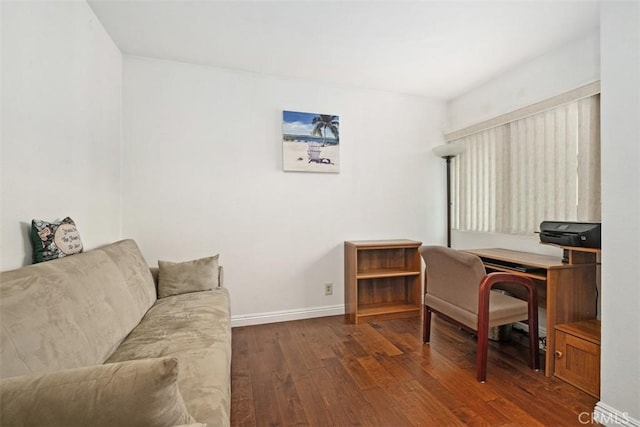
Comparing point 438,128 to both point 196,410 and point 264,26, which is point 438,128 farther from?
point 196,410

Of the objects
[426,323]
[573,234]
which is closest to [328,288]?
[426,323]

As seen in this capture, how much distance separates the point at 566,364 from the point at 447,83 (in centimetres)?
272

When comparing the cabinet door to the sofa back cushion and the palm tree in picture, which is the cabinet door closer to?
the palm tree in picture

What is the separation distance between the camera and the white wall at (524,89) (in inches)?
88.7

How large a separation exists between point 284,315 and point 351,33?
2.65 m

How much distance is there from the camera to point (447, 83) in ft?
10.3

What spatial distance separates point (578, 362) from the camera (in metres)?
1.82

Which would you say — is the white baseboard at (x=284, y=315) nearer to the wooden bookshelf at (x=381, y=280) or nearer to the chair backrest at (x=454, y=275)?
the wooden bookshelf at (x=381, y=280)

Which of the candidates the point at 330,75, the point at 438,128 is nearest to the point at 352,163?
the point at 330,75

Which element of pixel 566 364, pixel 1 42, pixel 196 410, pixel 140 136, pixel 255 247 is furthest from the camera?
pixel 255 247

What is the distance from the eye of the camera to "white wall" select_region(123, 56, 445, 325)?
8.64 feet

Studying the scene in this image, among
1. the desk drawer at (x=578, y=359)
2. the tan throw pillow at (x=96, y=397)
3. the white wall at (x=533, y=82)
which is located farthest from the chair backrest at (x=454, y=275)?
the tan throw pillow at (x=96, y=397)

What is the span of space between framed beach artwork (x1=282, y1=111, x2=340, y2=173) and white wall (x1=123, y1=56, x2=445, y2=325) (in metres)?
0.08

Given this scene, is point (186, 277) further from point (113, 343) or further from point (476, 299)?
point (476, 299)
